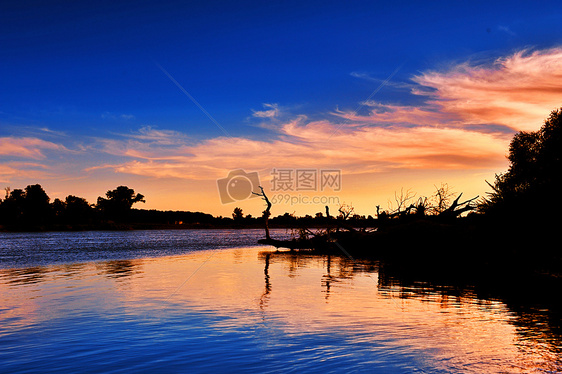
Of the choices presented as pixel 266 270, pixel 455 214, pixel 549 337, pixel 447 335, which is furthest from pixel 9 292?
pixel 455 214

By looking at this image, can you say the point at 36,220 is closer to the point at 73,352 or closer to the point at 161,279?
the point at 161,279

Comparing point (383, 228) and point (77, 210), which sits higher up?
point (77, 210)

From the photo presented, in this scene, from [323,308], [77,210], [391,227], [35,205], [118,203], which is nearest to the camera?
[323,308]

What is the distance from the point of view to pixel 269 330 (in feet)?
34.0

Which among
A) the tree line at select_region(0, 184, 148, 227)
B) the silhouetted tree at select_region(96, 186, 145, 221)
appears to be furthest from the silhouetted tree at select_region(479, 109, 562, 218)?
the silhouetted tree at select_region(96, 186, 145, 221)

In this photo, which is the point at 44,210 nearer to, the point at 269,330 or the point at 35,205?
the point at 35,205

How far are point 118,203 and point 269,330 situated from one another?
636ft

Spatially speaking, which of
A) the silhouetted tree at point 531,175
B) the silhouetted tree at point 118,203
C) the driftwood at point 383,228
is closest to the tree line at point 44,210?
the silhouetted tree at point 118,203

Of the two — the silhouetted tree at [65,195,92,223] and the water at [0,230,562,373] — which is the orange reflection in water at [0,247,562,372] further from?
the silhouetted tree at [65,195,92,223]

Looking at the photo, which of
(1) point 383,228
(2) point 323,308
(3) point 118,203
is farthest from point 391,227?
(3) point 118,203

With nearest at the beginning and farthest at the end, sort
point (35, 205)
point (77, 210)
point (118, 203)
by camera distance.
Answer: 1. point (35, 205)
2. point (77, 210)
3. point (118, 203)

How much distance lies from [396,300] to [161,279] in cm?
1155

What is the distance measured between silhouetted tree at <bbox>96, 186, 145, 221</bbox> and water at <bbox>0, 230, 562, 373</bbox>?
181190mm

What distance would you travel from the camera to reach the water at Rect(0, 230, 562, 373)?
7.79 meters
